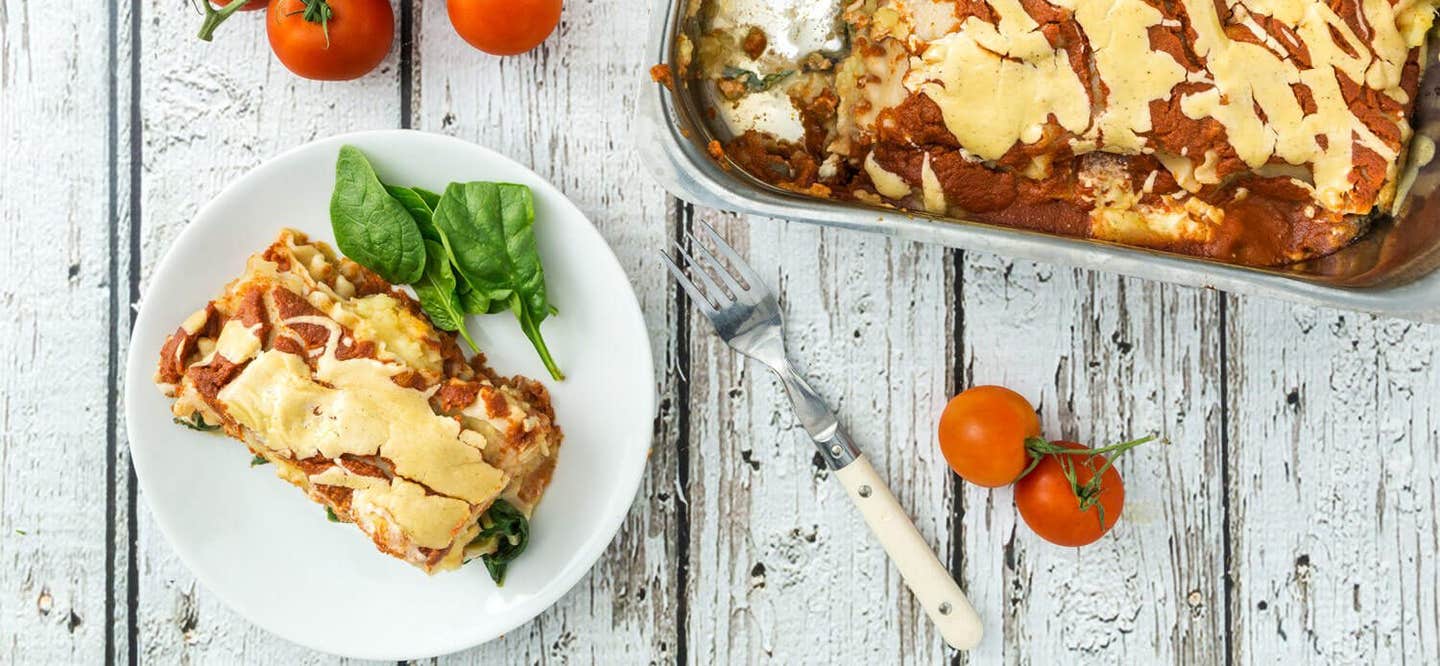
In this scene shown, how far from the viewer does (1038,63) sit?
1.64m

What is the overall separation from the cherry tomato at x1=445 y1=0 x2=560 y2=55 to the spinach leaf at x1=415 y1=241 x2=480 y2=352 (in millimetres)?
378

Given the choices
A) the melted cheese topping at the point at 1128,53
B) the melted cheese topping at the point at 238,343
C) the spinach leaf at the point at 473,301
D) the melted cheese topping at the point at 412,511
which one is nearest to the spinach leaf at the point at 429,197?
the spinach leaf at the point at 473,301

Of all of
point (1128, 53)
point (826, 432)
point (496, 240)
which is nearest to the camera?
point (1128, 53)

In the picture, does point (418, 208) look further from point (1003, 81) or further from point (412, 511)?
point (1003, 81)

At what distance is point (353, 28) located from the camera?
6.07 ft

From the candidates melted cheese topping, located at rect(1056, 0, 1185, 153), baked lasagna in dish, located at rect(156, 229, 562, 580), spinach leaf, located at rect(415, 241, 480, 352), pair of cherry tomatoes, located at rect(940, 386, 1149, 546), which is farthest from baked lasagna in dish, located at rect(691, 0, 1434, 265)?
baked lasagna in dish, located at rect(156, 229, 562, 580)

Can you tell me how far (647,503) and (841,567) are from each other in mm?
401

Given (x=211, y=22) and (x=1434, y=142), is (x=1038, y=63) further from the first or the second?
(x=211, y=22)

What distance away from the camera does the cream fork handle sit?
1.96 meters

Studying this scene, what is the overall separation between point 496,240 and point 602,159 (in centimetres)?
29

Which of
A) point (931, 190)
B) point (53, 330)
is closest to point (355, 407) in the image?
point (53, 330)

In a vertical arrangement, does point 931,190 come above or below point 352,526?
above

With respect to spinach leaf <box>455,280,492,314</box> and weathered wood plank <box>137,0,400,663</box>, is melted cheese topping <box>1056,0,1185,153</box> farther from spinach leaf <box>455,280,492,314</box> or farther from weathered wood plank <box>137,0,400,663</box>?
weathered wood plank <box>137,0,400,663</box>

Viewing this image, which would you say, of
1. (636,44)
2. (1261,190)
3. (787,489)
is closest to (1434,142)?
(1261,190)
